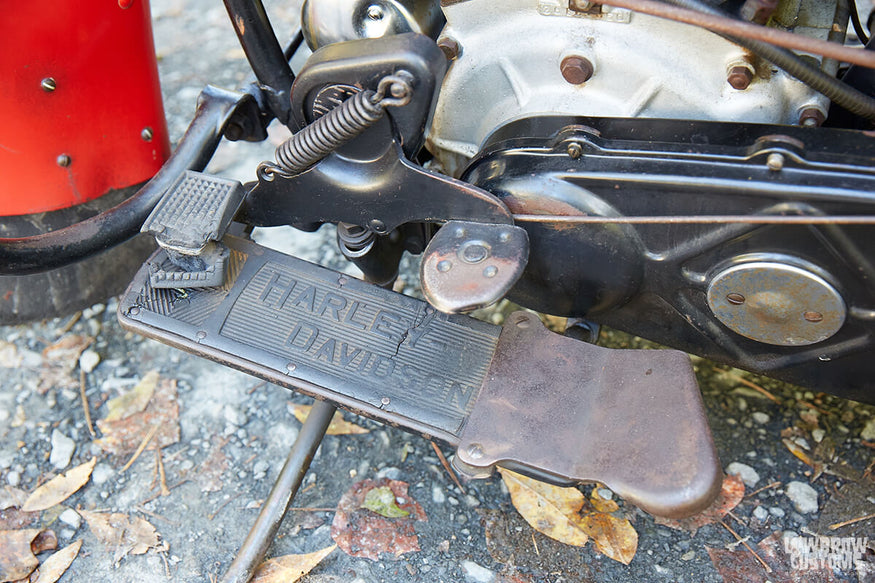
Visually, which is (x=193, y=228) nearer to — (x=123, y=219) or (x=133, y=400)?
(x=123, y=219)

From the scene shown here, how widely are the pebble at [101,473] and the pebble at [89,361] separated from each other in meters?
0.27

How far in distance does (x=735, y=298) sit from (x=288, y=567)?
0.91 meters

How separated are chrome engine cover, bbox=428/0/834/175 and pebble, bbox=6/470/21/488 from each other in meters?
1.14

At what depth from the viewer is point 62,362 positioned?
1.76m

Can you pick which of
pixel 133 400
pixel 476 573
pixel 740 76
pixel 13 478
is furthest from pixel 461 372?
pixel 13 478

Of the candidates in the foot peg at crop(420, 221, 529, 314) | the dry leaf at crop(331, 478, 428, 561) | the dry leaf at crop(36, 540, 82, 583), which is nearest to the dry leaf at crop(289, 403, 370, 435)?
the dry leaf at crop(331, 478, 428, 561)

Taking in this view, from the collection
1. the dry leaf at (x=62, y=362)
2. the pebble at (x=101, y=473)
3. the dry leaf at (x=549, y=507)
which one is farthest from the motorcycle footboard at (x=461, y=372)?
the dry leaf at (x=62, y=362)

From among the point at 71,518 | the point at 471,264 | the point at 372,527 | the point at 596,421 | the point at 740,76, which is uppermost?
the point at 740,76

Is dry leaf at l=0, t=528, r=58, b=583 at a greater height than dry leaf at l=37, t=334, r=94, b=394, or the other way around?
dry leaf at l=37, t=334, r=94, b=394

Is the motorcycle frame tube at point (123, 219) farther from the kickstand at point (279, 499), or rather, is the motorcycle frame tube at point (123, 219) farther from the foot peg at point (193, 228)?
the kickstand at point (279, 499)

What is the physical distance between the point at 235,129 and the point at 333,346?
0.53m

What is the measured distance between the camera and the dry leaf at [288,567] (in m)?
1.39

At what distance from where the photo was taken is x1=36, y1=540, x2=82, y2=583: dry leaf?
139 centimetres

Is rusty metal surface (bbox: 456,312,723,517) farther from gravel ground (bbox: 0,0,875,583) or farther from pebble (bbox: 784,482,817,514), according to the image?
pebble (bbox: 784,482,817,514)
